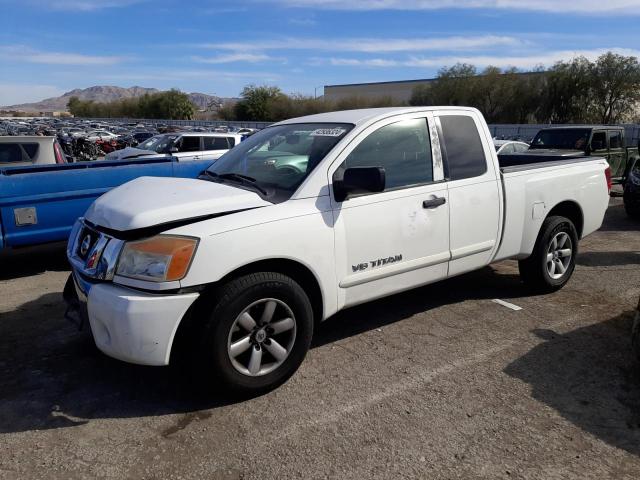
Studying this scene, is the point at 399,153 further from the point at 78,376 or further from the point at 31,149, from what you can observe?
the point at 31,149

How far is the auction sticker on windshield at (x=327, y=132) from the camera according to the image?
13.2 ft

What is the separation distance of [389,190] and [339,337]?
52.6 inches

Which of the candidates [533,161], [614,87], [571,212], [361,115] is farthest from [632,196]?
[614,87]

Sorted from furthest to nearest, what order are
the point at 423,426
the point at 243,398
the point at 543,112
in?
the point at 543,112
the point at 243,398
the point at 423,426

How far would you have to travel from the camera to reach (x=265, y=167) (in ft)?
13.6

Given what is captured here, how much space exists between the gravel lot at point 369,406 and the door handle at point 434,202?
1.12 metres

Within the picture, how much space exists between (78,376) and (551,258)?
4467 millimetres

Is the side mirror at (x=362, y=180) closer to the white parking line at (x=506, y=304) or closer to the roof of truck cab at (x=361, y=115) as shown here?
the roof of truck cab at (x=361, y=115)

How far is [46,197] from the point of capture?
6.38 meters

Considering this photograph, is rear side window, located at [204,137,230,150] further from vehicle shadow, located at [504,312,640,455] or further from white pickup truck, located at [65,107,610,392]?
vehicle shadow, located at [504,312,640,455]

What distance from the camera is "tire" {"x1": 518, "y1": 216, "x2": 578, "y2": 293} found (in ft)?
17.3

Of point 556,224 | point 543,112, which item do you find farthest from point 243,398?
point 543,112

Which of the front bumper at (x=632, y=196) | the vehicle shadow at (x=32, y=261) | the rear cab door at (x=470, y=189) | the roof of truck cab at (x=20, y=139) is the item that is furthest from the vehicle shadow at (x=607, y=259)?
the roof of truck cab at (x=20, y=139)

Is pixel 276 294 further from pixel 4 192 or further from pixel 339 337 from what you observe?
pixel 4 192
